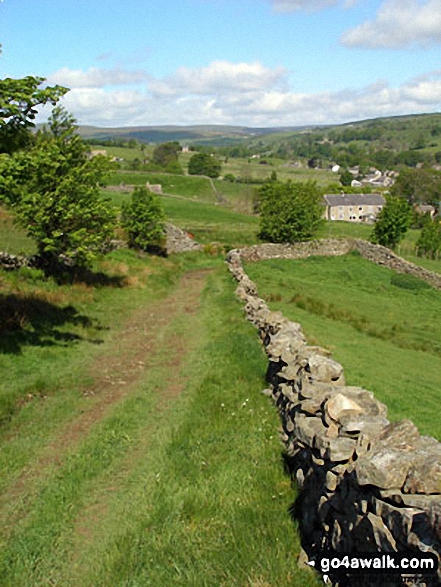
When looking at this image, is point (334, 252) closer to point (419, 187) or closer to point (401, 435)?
point (401, 435)

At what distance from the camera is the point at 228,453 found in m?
9.69

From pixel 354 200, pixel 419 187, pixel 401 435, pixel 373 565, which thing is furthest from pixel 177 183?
pixel 373 565

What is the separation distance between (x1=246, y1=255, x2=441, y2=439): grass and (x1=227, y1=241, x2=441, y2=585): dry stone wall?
4843 mm

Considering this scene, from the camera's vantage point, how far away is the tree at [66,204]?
23750 millimetres

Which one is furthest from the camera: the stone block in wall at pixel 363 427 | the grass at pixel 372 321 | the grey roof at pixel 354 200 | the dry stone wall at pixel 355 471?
the grey roof at pixel 354 200

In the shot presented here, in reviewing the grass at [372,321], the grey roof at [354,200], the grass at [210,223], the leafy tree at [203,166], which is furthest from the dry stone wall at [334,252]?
the leafy tree at [203,166]

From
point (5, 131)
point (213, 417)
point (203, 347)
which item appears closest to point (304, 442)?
point (213, 417)

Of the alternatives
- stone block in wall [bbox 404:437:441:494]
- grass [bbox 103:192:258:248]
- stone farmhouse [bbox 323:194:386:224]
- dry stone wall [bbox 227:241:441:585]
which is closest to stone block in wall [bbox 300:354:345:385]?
dry stone wall [bbox 227:241:441:585]

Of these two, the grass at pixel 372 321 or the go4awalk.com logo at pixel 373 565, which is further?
the grass at pixel 372 321

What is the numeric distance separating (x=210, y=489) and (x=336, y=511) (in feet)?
8.00

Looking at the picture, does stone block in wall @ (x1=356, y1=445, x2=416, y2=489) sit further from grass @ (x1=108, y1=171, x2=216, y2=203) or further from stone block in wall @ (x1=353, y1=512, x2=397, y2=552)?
grass @ (x1=108, y1=171, x2=216, y2=203)

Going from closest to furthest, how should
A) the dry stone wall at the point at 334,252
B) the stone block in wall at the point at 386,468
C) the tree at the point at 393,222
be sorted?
the stone block in wall at the point at 386,468 → the dry stone wall at the point at 334,252 → the tree at the point at 393,222

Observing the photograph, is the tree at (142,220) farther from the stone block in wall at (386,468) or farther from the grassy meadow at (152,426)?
the stone block in wall at (386,468)

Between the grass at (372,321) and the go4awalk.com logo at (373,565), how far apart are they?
6959mm
